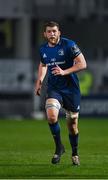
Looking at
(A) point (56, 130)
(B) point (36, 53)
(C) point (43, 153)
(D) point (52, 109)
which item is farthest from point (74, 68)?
(B) point (36, 53)

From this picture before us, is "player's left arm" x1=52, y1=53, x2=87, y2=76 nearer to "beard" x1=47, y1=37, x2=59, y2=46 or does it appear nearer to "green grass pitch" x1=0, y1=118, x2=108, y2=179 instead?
"beard" x1=47, y1=37, x2=59, y2=46

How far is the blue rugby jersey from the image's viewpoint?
552 inches

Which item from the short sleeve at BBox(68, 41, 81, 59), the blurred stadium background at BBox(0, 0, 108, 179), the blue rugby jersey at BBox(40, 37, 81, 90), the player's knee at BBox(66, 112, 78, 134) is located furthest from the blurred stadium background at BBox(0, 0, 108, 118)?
the short sleeve at BBox(68, 41, 81, 59)

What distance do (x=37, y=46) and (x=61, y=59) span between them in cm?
2337

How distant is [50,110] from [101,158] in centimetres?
208

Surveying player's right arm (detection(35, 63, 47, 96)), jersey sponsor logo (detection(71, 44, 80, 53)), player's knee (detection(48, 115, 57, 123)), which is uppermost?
jersey sponsor logo (detection(71, 44, 80, 53))

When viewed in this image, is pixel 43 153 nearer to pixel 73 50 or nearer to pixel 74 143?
pixel 74 143

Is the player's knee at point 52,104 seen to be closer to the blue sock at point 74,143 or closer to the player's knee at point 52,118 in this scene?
the player's knee at point 52,118

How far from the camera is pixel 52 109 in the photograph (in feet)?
45.2

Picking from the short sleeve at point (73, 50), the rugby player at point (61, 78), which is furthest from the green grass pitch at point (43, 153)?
the short sleeve at point (73, 50)

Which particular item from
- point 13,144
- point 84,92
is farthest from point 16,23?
point 13,144

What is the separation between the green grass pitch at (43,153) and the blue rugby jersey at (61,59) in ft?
3.84

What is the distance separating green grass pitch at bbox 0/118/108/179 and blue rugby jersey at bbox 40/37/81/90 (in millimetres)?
1171

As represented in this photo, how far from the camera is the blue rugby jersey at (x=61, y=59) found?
14.0 m
